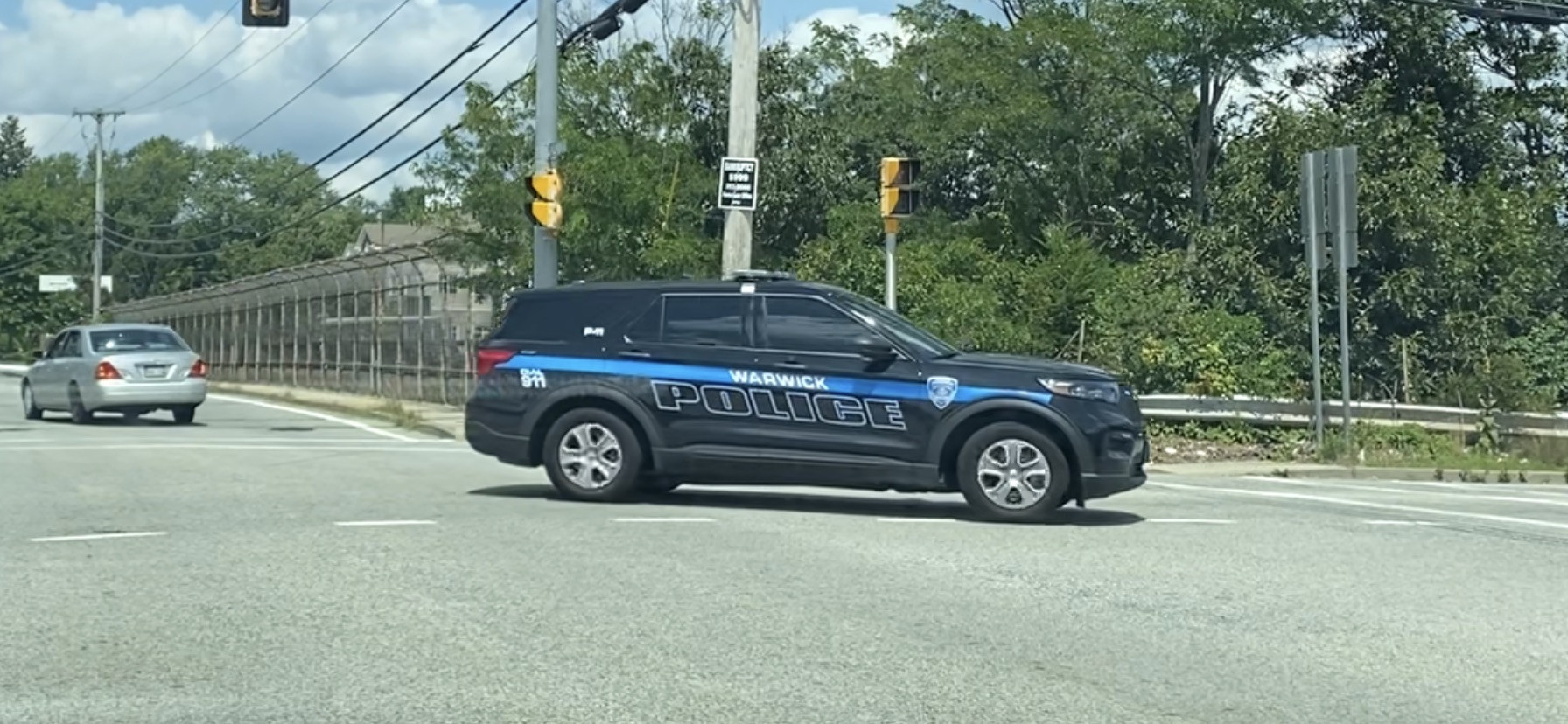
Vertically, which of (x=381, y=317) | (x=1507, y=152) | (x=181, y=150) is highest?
(x=181, y=150)

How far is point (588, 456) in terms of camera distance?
13.8 m

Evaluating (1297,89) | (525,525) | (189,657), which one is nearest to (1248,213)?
(1297,89)

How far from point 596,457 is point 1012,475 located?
10.2ft

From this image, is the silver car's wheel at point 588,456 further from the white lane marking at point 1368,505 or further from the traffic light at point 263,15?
the traffic light at point 263,15

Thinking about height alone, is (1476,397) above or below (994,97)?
below

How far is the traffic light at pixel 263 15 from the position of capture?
1933cm

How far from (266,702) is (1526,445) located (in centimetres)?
1920

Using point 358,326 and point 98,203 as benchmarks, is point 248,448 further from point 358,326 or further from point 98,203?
point 98,203

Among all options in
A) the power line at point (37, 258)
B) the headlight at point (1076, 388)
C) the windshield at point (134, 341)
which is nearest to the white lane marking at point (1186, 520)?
the headlight at point (1076, 388)

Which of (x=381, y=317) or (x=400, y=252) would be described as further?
(x=381, y=317)

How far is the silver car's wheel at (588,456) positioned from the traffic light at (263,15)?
7715mm

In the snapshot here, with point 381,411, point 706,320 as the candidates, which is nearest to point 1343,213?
point 706,320

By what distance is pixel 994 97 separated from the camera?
3612 cm

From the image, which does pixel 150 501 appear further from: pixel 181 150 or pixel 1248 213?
pixel 181 150
